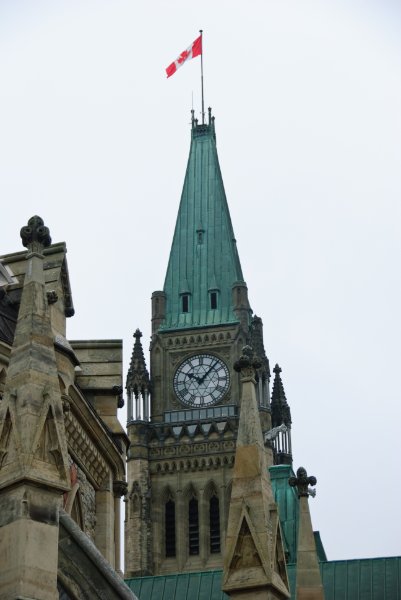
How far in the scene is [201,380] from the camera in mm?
89562

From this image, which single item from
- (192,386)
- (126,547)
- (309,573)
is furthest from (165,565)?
(309,573)

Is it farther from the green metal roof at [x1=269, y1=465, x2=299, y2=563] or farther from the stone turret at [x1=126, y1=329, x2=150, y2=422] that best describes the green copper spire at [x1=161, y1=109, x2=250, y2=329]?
the green metal roof at [x1=269, y1=465, x2=299, y2=563]

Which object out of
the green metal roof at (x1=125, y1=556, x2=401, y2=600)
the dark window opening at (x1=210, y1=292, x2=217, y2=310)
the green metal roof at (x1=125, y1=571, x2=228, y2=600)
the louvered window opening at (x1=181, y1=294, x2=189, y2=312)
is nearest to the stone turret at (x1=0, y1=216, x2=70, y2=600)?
the green metal roof at (x1=125, y1=556, x2=401, y2=600)

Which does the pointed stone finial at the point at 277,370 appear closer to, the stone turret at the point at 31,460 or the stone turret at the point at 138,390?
the stone turret at the point at 138,390

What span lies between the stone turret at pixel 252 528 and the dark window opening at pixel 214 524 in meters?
69.5

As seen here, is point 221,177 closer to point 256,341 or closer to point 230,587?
point 256,341

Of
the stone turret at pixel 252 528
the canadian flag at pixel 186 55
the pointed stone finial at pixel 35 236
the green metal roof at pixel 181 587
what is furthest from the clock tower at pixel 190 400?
the pointed stone finial at pixel 35 236

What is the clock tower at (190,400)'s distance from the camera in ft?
279

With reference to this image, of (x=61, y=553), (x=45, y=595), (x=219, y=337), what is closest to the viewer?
(x=45, y=595)

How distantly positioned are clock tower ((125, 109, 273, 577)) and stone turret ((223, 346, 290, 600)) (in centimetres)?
6631

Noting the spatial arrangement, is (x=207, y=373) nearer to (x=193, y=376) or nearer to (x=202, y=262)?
(x=193, y=376)

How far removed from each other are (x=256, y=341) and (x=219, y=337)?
3005mm

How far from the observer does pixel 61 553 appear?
1418 centimetres

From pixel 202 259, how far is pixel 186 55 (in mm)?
13342
